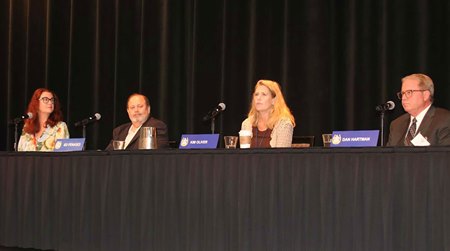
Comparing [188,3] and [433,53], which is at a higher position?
[188,3]

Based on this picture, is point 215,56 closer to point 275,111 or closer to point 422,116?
point 275,111

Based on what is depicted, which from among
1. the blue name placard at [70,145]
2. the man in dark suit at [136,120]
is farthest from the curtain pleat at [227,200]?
the man in dark suit at [136,120]

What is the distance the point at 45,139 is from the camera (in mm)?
4832

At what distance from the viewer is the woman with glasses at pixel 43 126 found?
4824 mm

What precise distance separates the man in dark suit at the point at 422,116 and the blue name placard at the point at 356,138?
0.55 meters

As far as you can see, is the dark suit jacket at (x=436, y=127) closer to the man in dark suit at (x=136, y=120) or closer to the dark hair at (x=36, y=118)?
the man in dark suit at (x=136, y=120)

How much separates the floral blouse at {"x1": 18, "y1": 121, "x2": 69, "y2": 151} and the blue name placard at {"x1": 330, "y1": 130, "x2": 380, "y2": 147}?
2.33 m

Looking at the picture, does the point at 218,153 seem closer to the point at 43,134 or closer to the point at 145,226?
the point at 145,226

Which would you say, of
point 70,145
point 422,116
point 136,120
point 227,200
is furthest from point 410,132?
point 70,145

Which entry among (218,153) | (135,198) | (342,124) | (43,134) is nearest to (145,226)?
(135,198)

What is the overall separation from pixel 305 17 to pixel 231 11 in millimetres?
688

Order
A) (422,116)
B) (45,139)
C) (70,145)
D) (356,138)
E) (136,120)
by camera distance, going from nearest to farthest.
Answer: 1. (356,138)
2. (422,116)
3. (70,145)
4. (136,120)
5. (45,139)

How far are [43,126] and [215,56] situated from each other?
1.64 metres

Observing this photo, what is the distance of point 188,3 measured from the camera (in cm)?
606
